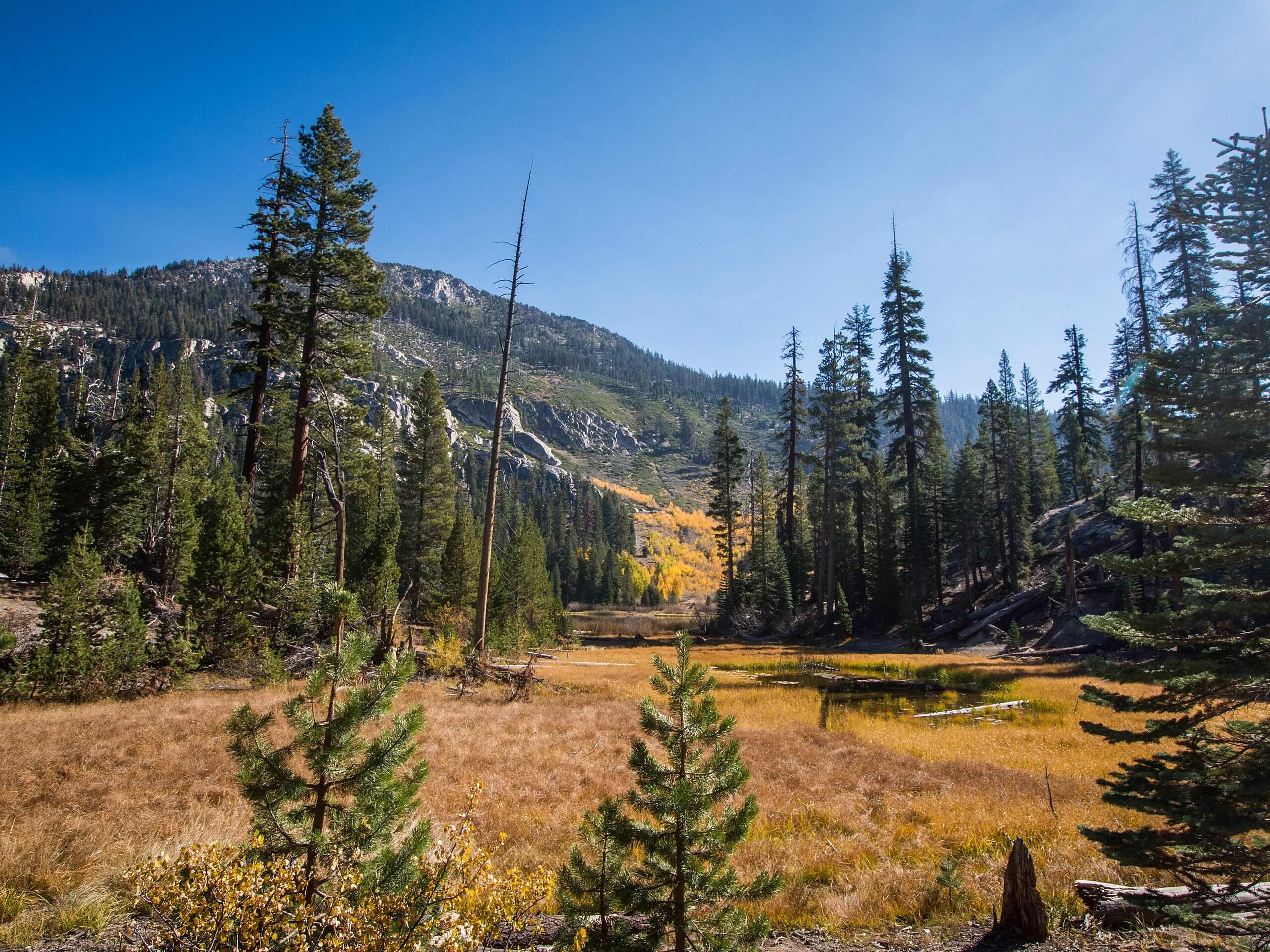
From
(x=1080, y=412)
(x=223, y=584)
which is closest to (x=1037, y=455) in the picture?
(x=1080, y=412)

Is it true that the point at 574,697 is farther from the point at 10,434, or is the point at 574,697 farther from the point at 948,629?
the point at 10,434

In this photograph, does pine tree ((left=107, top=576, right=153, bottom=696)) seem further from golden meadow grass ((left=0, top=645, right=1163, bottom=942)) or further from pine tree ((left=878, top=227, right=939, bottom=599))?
pine tree ((left=878, top=227, right=939, bottom=599))

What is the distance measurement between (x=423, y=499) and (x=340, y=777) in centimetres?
3442

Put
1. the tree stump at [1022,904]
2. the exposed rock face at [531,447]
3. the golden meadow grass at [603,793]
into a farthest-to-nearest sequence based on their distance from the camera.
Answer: the exposed rock face at [531,447], the golden meadow grass at [603,793], the tree stump at [1022,904]

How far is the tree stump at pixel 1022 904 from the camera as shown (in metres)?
5.20

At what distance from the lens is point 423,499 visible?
120ft

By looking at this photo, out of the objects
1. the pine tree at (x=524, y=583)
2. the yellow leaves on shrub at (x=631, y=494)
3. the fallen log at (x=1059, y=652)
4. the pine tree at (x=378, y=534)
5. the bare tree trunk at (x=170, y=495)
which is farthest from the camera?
the yellow leaves on shrub at (x=631, y=494)

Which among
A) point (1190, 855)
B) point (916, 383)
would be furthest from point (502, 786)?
point (916, 383)

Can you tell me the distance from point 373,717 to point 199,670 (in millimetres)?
17338

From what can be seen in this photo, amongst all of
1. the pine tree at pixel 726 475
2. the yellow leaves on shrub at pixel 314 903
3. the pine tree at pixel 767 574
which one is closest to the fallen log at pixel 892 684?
the yellow leaves on shrub at pixel 314 903

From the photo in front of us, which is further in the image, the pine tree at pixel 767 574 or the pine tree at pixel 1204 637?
the pine tree at pixel 767 574

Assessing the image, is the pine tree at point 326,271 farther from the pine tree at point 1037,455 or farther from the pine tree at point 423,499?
the pine tree at point 1037,455

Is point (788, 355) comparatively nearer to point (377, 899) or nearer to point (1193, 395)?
point (1193, 395)

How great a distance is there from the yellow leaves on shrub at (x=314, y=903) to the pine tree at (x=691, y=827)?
0.77 meters
